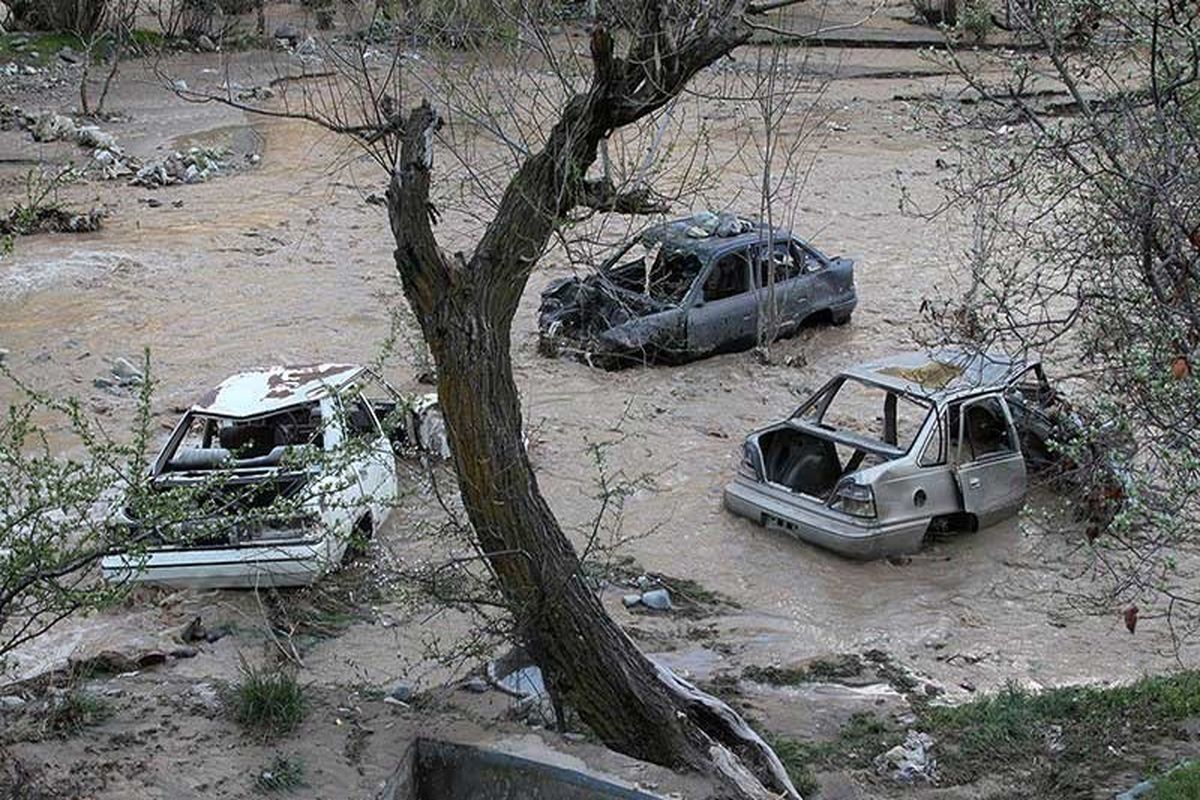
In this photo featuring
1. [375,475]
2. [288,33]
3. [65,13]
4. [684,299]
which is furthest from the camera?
[288,33]

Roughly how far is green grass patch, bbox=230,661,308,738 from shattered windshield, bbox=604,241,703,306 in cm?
811

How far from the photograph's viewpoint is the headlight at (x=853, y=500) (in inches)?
444

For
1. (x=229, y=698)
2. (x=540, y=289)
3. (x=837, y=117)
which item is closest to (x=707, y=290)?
(x=540, y=289)

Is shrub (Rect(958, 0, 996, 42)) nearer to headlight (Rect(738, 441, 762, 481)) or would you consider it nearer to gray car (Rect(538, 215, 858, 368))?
headlight (Rect(738, 441, 762, 481))

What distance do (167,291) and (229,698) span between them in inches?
443

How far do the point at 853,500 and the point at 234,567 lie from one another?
4647 millimetres

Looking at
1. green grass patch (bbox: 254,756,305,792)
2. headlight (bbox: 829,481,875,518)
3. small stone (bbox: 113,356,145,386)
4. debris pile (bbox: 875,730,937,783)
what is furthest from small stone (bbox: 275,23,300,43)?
debris pile (bbox: 875,730,937,783)

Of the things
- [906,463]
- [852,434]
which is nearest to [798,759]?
[906,463]

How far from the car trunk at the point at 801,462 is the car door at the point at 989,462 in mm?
1066

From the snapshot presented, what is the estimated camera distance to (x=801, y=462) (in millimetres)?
12234

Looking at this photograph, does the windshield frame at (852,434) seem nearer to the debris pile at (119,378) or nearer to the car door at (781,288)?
the car door at (781,288)

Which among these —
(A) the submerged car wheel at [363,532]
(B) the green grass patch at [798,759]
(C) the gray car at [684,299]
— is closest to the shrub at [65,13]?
(C) the gray car at [684,299]

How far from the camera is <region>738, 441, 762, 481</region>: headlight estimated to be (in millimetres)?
11992

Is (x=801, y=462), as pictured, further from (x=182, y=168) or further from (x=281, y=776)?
(x=182, y=168)
